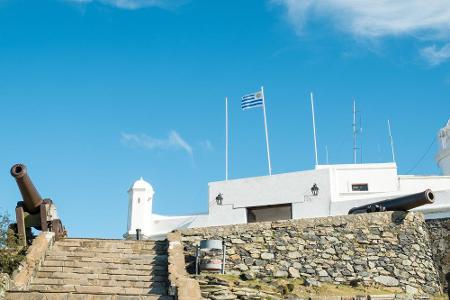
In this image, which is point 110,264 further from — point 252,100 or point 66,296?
point 252,100

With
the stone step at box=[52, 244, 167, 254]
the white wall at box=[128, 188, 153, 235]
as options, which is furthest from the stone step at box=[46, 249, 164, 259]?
the white wall at box=[128, 188, 153, 235]

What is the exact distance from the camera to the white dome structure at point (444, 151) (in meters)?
26.4

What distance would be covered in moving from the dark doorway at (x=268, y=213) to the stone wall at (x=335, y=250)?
6.77 meters

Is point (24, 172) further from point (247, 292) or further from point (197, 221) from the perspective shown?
point (197, 221)

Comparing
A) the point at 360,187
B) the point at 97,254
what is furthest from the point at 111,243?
the point at 360,187

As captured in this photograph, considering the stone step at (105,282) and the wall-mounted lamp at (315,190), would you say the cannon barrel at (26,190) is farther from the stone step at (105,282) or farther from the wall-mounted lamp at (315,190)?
the wall-mounted lamp at (315,190)

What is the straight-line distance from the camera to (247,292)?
37.5 ft

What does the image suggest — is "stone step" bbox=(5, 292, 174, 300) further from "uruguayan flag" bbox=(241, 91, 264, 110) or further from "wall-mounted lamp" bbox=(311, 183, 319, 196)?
"uruguayan flag" bbox=(241, 91, 264, 110)

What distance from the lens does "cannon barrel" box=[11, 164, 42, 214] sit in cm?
1438

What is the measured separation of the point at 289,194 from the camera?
21.8m

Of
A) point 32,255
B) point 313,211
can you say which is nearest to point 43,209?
point 32,255

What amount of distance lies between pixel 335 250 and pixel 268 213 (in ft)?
28.2

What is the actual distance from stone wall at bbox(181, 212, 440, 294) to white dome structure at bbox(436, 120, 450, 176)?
11.8m

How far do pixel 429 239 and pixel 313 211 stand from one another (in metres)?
4.95
